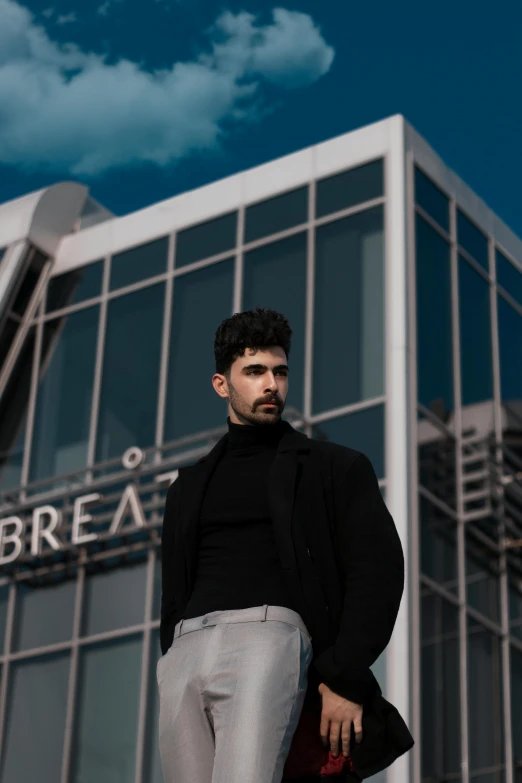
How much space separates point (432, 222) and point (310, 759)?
40.4 feet

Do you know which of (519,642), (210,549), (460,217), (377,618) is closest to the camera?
(377,618)

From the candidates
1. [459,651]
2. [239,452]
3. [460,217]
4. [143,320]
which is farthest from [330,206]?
[239,452]

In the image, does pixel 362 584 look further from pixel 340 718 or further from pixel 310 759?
pixel 310 759

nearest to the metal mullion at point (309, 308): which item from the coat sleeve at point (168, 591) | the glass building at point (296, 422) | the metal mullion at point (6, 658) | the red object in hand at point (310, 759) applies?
the glass building at point (296, 422)

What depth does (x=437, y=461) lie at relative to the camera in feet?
48.5

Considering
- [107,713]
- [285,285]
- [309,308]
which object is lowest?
[107,713]

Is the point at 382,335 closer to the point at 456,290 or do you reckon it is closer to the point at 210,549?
the point at 456,290

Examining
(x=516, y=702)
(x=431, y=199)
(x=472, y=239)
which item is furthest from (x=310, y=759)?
(x=472, y=239)

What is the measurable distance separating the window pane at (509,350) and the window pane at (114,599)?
4603 millimetres

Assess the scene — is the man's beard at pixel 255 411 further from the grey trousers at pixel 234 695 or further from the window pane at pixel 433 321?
the window pane at pixel 433 321

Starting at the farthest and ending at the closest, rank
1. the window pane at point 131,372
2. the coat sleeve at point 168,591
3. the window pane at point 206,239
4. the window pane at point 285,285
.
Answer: the window pane at point 206,239 < the window pane at point 131,372 < the window pane at point 285,285 < the coat sleeve at point 168,591

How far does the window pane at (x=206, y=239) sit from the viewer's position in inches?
664

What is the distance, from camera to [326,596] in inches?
164

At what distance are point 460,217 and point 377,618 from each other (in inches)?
516
